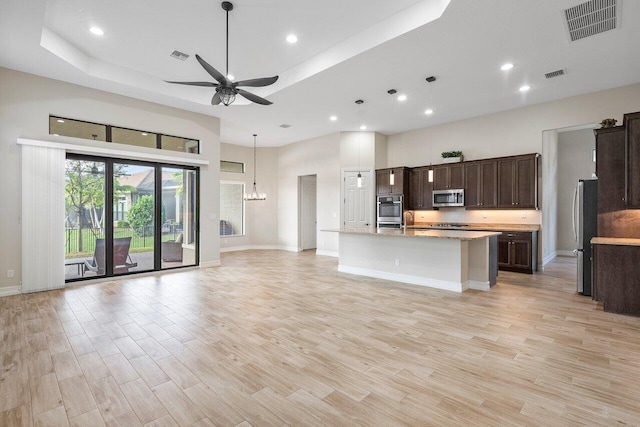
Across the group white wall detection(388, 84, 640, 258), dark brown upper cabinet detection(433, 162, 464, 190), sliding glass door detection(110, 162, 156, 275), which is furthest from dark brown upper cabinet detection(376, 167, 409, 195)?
sliding glass door detection(110, 162, 156, 275)

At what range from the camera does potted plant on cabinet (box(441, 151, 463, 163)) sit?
294 inches

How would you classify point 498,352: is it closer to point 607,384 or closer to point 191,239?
point 607,384

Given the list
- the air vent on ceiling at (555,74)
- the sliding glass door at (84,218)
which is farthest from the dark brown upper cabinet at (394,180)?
the sliding glass door at (84,218)

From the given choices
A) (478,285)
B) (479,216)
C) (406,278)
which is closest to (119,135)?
(406,278)

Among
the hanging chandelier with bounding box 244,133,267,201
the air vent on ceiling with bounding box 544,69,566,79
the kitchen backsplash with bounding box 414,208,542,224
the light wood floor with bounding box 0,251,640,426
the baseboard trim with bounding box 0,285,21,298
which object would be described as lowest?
the light wood floor with bounding box 0,251,640,426

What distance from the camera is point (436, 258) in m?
5.14

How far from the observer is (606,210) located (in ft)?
14.5

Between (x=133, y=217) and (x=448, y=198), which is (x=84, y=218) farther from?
(x=448, y=198)

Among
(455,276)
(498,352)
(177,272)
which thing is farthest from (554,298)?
(177,272)

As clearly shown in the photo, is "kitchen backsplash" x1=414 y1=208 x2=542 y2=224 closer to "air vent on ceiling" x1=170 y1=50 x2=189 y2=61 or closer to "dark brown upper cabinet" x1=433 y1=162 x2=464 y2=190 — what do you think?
"dark brown upper cabinet" x1=433 y1=162 x2=464 y2=190

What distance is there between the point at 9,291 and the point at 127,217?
79.4 inches

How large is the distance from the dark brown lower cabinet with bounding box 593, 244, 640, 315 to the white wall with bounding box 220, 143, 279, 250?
8.61 m

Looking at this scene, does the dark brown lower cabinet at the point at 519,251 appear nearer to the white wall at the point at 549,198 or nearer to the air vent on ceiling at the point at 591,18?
the white wall at the point at 549,198

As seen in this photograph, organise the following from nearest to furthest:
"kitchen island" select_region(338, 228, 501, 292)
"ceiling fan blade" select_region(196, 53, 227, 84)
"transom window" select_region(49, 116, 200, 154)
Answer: "ceiling fan blade" select_region(196, 53, 227, 84) → "kitchen island" select_region(338, 228, 501, 292) → "transom window" select_region(49, 116, 200, 154)
